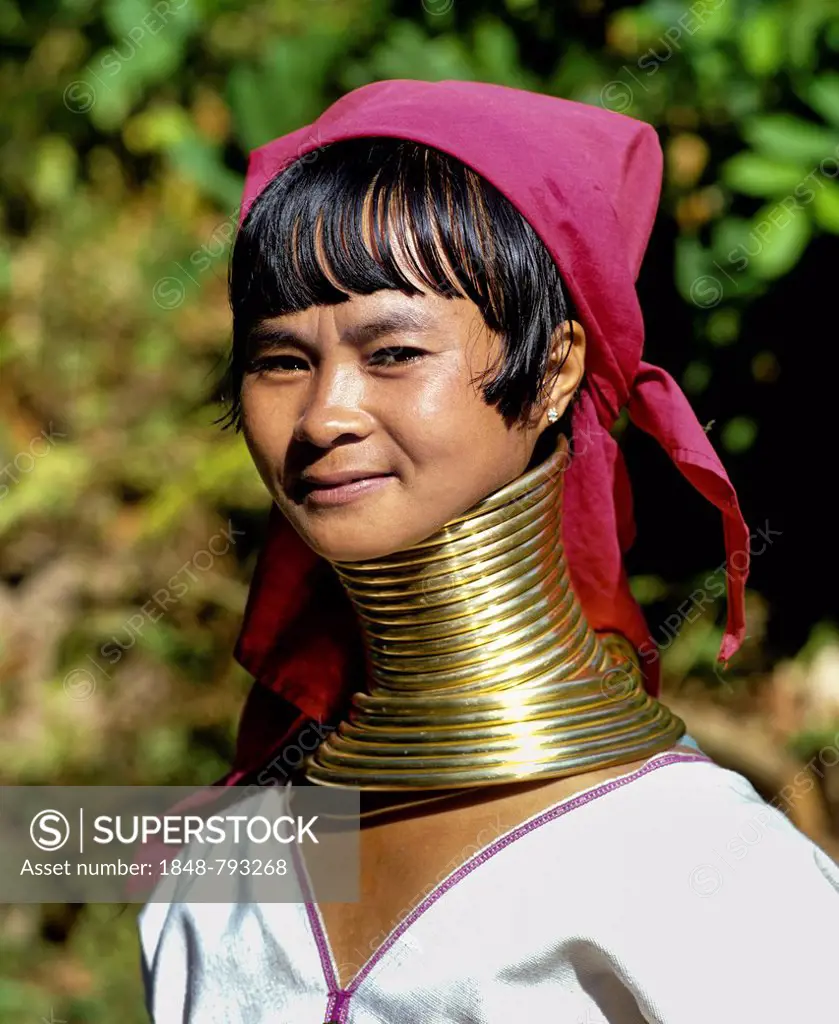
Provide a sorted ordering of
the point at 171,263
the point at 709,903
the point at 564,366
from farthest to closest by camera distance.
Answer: the point at 171,263, the point at 564,366, the point at 709,903

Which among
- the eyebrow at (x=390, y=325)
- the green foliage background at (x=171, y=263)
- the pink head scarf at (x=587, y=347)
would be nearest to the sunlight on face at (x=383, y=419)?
the eyebrow at (x=390, y=325)

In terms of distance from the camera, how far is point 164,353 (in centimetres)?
511

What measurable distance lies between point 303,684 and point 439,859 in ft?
1.25

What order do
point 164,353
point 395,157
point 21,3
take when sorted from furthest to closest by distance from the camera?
point 164,353 < point 21,3 < point 395,157

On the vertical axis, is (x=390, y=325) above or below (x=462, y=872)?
above

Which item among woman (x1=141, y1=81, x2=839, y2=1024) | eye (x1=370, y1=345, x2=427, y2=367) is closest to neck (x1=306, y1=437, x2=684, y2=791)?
woman (x1=141, y1=81, x2=839, y2=1024)

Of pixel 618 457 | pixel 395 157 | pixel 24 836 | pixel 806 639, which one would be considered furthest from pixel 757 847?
pixel 24 836

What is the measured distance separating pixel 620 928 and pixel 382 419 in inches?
24.9

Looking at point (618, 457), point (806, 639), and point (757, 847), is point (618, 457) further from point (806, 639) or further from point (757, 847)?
point (806, 639)

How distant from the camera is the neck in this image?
1.61 meters

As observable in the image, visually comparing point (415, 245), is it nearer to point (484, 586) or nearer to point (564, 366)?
point (564, 366)

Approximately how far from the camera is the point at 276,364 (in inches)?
64.2

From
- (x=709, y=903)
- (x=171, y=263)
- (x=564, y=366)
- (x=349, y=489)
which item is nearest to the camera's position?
(x=709, y=903)

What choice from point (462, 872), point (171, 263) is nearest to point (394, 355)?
point (462, 872)
